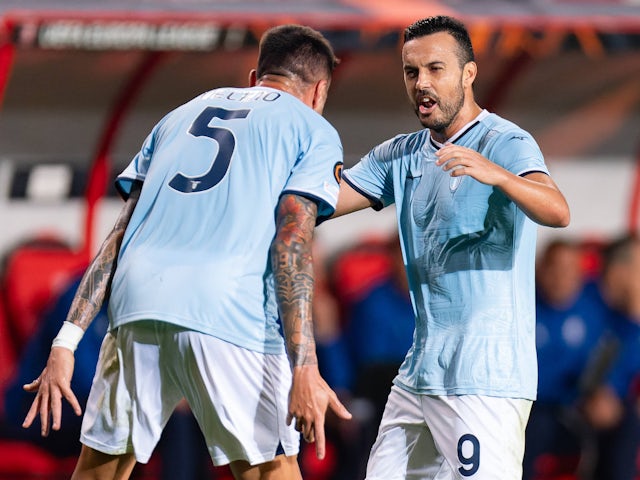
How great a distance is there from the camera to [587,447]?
6.70 meters

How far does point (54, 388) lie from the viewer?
3.66 metres

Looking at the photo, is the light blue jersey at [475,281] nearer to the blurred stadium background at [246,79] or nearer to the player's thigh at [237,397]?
the player's thigh at [237,397]

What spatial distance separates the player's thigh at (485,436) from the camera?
12.4ft

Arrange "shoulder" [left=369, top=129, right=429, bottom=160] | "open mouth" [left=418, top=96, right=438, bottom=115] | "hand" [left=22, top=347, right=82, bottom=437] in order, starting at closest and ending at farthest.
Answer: "hand" [left=22, top=347, right=82, bottom=437] < "open mouth" [left=418, top=96, right=438, bottom=115] < "shoulder" [left=369, top=129, right=429, bottom=160]

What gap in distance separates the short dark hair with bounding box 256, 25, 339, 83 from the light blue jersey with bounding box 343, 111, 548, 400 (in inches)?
17.8

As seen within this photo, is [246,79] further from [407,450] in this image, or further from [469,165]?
[469,165]

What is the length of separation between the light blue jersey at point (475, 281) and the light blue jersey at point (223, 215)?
1.20 feet

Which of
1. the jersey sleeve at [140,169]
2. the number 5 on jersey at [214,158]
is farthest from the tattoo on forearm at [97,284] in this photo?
the number 5 on jersey at [214,158]

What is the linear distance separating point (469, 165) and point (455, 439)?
0.85 m

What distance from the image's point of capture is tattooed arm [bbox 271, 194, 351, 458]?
3.45 m

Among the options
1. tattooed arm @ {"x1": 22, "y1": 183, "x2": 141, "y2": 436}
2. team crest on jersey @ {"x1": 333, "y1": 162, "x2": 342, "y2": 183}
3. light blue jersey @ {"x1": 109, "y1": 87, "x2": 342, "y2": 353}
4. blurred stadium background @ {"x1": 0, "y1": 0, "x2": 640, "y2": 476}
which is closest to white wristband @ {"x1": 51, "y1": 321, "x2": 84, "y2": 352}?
tattooed arm @ {"x1": 22, "y1": 183, "x2": 141, "y2": 436}

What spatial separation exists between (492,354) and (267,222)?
75cm

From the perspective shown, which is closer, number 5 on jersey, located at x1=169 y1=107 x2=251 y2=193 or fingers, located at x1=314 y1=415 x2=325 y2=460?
fingers, located at x1=314 y1=415 x2=325 y2=460

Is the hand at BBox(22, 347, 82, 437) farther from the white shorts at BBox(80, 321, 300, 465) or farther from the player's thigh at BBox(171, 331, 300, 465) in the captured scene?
the player's thigh at BBox(171, 331, 300, 465)
